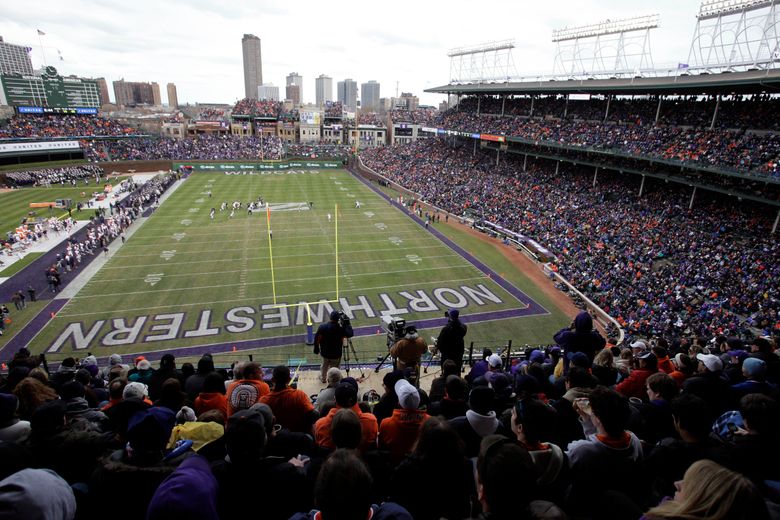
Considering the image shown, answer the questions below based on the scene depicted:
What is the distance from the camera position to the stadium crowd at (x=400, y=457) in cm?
248

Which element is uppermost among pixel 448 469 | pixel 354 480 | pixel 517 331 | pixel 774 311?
pixel 354 480

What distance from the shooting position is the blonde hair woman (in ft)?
6.79

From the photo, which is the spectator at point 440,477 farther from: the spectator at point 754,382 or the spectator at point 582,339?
the spectator at point 582,339

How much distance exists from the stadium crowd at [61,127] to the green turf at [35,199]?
1784 centimetres

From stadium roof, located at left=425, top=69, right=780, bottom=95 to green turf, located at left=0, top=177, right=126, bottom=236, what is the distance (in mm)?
50107

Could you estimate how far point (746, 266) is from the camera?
→ 23.2 meters

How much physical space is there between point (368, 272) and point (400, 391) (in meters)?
24.1

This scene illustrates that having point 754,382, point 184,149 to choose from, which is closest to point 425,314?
point 754,382

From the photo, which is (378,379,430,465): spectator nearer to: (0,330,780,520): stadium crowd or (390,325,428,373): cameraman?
(0,330,780,520): stadium crowd

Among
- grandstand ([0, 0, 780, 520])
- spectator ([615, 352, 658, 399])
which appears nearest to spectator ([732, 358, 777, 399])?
grandstand ([0, 0, 780, 520])

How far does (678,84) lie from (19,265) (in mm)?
49394

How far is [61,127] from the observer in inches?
2773

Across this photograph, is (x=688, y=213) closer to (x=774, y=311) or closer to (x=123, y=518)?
(x=774, y=311)

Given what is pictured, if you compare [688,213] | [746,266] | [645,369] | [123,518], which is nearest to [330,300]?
[645,369]
